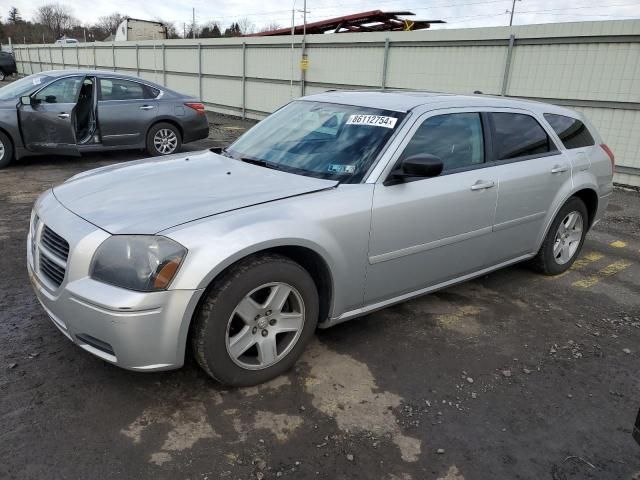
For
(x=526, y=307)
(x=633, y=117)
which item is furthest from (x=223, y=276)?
(x=633, y=117)

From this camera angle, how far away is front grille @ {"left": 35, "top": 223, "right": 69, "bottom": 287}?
270 centimetres

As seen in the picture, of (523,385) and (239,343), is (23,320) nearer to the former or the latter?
(239,343)

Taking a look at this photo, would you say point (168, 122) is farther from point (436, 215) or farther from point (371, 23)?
point (371, 23)

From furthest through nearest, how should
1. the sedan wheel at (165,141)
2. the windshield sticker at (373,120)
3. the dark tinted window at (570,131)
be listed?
the sedan wheel at (165,141) < the dark tinted window at (570,131) < the windshield sticker at (373,120)

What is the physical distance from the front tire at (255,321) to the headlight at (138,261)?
0.87 feet

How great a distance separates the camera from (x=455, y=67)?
35.7ft

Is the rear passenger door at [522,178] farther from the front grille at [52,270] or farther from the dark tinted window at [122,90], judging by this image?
the dark tinted window at [122,90]

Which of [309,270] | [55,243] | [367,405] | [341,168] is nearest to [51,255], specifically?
[55,243]

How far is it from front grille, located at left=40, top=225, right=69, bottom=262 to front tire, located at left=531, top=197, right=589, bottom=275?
3.85 metres

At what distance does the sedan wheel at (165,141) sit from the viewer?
31.0 feet

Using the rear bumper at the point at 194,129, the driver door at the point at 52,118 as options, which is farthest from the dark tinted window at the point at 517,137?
the rear bumper at the point at 194,129

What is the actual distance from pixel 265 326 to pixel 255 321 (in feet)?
0.26

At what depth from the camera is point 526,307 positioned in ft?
13.9

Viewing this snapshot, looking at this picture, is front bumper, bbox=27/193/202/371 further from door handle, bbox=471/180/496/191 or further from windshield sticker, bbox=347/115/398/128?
door handle, bbox=471/180/496/191
